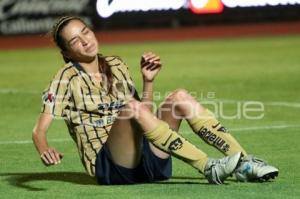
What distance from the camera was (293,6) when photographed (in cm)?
2269

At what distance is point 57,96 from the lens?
6113 mm

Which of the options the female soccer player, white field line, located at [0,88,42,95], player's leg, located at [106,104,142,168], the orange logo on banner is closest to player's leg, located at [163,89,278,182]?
the female soccer player

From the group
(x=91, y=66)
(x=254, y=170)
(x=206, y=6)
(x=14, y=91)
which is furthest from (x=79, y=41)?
(x=206, y=6)

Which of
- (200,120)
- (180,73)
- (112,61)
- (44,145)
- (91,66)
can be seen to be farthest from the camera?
(180,73)

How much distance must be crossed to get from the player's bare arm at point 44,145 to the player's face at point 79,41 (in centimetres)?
49

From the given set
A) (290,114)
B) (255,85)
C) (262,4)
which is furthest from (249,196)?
(262,4)

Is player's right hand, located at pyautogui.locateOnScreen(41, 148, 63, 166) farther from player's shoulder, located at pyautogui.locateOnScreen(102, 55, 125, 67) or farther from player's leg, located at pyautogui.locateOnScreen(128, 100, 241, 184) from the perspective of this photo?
player's shoulder, located at pyautogui.locateOnScreen(102, 55, 125, 67)

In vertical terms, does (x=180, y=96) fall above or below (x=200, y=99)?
above

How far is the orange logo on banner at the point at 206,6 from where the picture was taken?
2255 cm

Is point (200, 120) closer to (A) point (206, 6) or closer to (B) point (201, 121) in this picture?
(B) point (201, 121)

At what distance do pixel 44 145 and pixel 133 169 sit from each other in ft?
2.14

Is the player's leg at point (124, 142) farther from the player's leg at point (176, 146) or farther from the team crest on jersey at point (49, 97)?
the team crest on jersey at point (49, 97)

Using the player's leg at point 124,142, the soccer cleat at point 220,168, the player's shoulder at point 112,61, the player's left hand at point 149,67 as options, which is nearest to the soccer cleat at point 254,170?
the soccer cleat at point 220,168

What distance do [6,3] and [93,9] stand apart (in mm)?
1966
